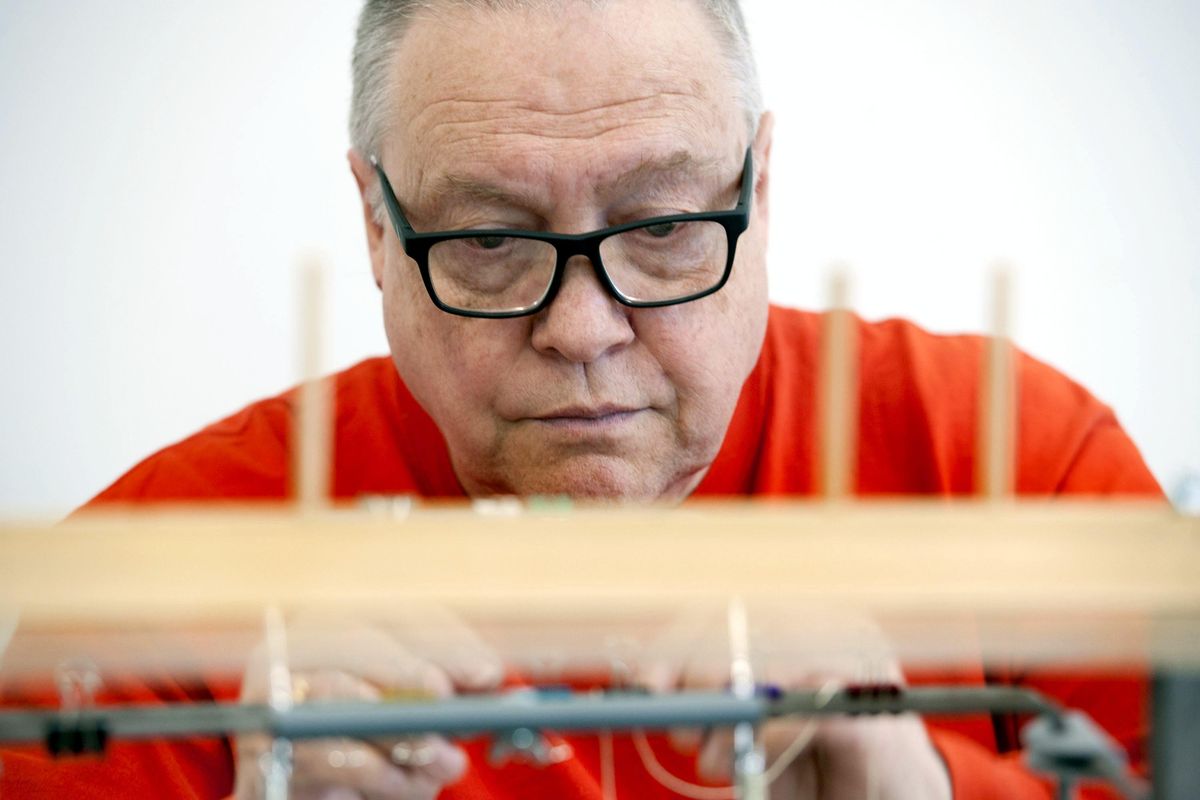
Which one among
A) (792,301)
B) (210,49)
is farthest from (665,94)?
(210,49)

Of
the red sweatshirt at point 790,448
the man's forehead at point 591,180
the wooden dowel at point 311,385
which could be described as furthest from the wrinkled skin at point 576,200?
the wooden dowel at point 311,385

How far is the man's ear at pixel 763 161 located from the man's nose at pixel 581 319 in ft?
0.68

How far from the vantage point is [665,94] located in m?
0.99

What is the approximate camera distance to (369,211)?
1.15m

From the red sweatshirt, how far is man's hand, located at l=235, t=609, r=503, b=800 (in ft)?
1.30

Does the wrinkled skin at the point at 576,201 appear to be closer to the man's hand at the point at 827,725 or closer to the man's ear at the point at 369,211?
the man's ear at the point at 369,211

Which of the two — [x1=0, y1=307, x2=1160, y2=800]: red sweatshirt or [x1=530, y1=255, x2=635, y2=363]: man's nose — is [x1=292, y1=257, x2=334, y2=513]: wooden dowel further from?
[x1=0, y1=307, x2=1160, y2=800]: red sweatshirt

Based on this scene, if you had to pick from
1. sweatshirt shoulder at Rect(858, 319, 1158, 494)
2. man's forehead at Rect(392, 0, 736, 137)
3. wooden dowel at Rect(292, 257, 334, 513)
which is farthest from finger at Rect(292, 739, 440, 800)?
sweatshirt shoulder at Rect(858, 319, 1158, 494)

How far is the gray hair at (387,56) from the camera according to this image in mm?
1053

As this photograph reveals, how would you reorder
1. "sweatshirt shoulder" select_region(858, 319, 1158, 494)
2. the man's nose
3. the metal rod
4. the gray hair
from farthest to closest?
"sweatshirt shoulder" select_region(858, 319, 1158, 494)
the gray hair
the man's nose
the metal rod

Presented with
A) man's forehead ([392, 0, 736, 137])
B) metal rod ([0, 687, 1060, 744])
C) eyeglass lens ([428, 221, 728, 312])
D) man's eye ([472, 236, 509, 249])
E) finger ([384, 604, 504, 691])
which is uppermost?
man's forehead ([392, 0, 736, 137])

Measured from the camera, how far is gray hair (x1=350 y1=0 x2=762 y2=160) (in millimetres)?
1053

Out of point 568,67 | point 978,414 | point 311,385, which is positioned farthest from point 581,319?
point 978,414

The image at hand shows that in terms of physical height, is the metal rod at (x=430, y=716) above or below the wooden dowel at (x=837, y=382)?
below
